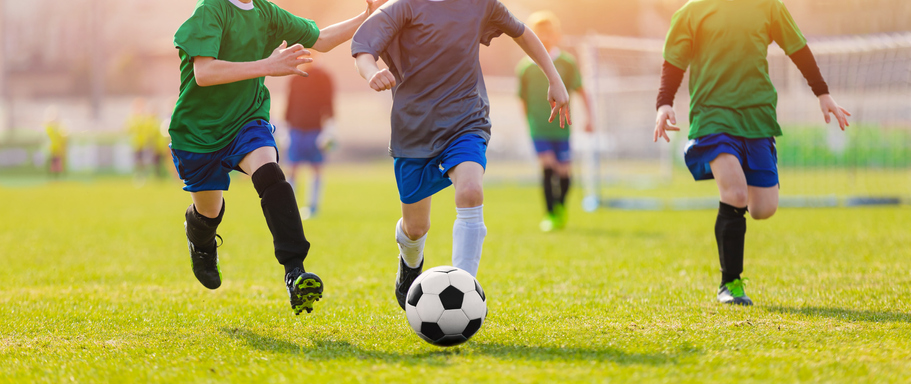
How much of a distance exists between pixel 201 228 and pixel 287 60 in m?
1.25

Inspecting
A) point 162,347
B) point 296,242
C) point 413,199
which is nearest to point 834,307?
point 413,199

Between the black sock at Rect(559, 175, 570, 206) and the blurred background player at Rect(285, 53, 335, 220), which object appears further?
the blurred background player at Rect(285, 53, 335, 220)

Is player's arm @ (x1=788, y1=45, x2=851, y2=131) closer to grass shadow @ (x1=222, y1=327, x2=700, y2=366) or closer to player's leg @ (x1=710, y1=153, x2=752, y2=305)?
player's leg @ (x1=710, y1=153, x2=752, y2=305)

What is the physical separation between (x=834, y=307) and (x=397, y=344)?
212 centimetres

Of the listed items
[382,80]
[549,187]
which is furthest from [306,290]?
[549,187]

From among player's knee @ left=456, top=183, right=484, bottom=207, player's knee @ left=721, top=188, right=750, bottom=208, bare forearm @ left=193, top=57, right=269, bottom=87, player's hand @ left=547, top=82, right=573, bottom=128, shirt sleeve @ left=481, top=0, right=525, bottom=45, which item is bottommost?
player's knee @ left=721, top=188, right=750, bottom=208

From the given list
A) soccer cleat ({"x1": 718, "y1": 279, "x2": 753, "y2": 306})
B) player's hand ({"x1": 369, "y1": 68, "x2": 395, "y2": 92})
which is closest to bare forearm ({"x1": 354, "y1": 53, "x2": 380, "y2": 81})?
player's hand ({"x1": 369, "y1": 68, "x2": 395, "y2": 92})

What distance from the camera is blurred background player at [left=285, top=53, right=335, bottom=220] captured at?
9586 mm

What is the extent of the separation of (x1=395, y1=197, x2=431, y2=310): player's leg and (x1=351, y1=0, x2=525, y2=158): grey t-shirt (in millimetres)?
264

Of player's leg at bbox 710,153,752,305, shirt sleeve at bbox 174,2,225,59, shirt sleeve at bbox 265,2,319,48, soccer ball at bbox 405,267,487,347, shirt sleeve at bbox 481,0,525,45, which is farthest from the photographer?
player's leg at bbox 710,153,752,305

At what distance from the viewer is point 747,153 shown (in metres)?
3.96

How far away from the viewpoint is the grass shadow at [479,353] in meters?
2.65

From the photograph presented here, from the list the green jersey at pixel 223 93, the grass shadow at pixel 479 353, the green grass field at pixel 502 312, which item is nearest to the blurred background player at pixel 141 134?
the green grass field at pixel 502 312

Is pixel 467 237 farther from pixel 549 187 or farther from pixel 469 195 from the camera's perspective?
pixel 549 187
